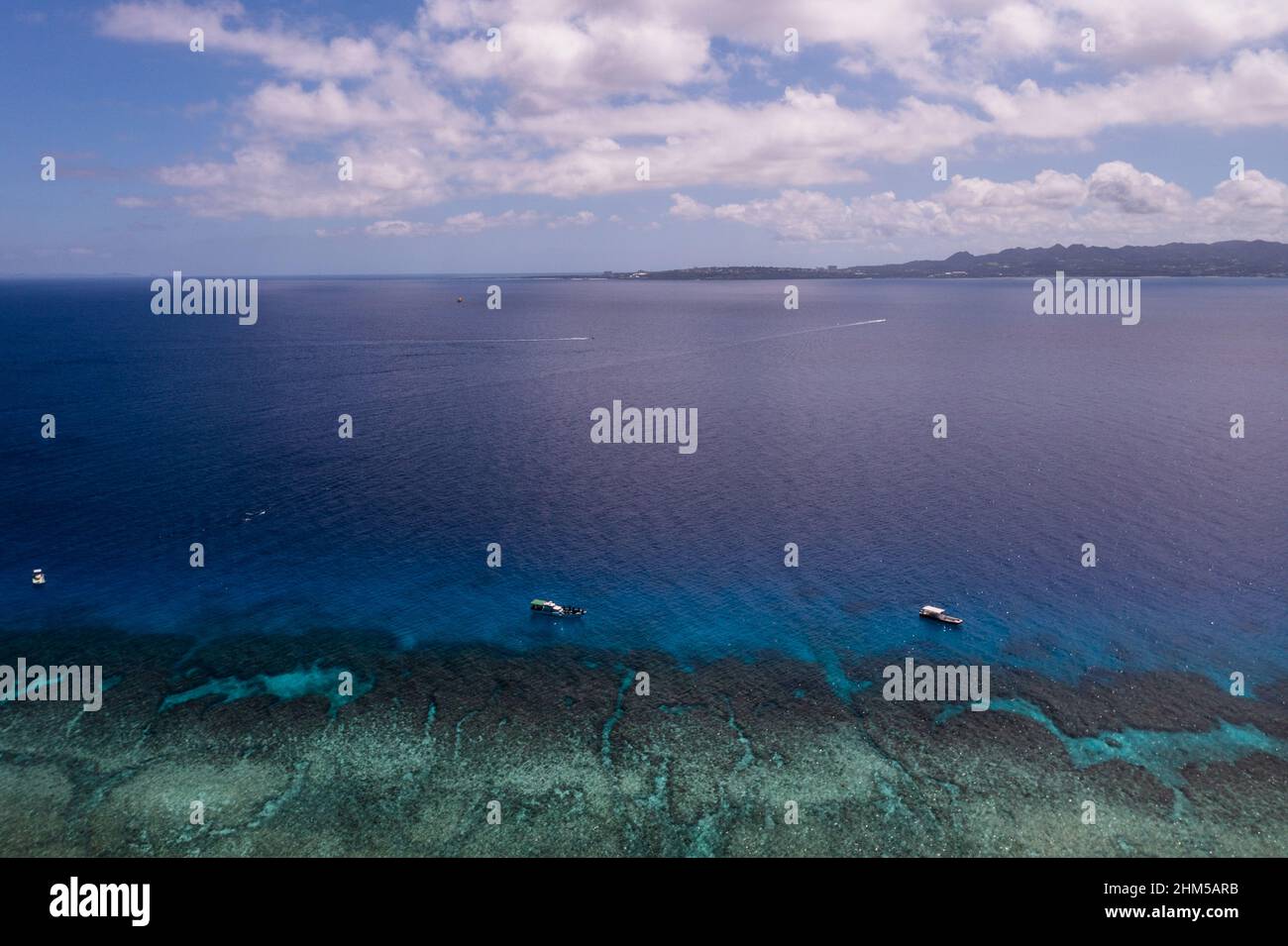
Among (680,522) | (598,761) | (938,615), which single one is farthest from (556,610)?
(938,615)

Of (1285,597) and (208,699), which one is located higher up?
(1285,597)

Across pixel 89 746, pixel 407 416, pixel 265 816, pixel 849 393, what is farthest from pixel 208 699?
pixel 849 393

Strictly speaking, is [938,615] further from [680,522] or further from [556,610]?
[556,610]

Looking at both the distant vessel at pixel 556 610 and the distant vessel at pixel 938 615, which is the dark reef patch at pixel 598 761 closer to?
the distant vessel at pixel 556 610

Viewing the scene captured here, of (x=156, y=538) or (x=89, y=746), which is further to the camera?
(x=156, y=538)

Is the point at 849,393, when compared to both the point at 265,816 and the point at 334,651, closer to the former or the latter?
the point at 334,651

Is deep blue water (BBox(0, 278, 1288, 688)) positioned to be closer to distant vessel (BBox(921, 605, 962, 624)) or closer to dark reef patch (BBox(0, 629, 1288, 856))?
distant vessel (BBox(921, 605, 962, 624))
